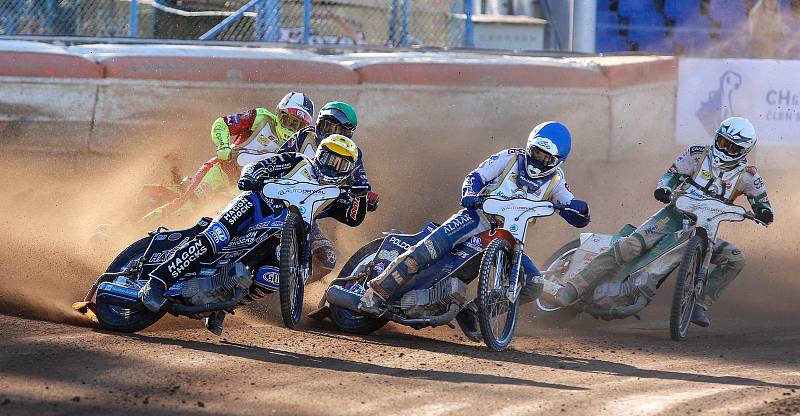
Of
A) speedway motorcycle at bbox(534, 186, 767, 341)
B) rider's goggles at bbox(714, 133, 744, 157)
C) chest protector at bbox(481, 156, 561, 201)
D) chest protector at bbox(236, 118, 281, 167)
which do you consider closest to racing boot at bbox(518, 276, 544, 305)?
chest protector at bbox(481, 156, 561, 201)

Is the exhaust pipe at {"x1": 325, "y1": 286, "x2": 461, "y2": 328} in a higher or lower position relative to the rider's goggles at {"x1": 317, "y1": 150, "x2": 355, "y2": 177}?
lower

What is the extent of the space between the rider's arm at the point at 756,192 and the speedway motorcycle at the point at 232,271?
12.4 feet

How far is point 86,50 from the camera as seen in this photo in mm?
13852

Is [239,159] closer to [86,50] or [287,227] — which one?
[287,227]

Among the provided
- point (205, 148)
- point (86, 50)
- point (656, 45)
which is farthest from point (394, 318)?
point (656, 45)

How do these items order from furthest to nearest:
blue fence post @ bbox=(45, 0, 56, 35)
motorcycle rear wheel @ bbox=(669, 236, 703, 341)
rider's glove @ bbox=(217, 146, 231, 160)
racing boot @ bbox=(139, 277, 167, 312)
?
1. blue fence post @ bbox=(45, 0, 56, 35)
2. rider's glove @ bbox=(217, 146, 231, 160)
3. motorcycle rear wheel @ bbox=(669, 236, 703, 341)
4. racing boot @ bbox=(139, 277, 167, 312)

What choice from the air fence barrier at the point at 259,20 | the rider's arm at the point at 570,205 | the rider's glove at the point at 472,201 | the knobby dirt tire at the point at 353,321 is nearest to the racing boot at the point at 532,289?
the rider's arm at the point at 570,205

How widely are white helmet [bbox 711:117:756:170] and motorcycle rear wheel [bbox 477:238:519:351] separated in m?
2.52

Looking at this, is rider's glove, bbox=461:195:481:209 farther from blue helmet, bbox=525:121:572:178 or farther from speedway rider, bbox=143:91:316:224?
speedway rider, bbox=143:91:316:224

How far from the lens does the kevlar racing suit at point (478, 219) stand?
904 cm

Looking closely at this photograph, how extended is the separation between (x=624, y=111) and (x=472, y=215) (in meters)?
6.81

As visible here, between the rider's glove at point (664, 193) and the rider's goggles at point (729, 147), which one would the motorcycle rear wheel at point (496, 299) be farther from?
the rider's goggles at point (729, 147)

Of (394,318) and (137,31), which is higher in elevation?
(137,31)

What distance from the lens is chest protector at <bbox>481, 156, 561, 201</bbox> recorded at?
9233mm
